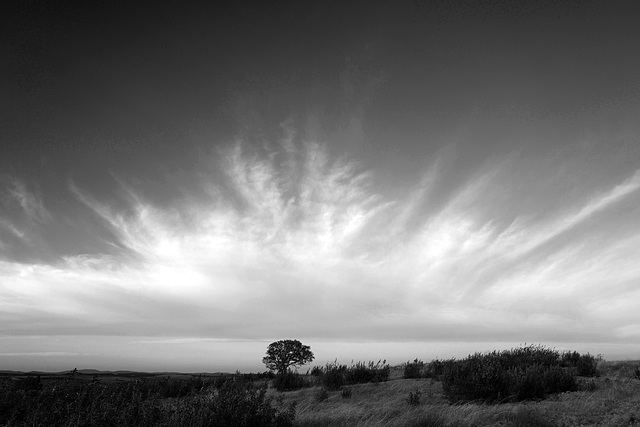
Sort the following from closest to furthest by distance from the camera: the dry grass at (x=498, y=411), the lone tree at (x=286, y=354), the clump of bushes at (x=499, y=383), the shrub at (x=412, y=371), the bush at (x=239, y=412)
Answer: the bush at (x=239, y=412) → the dry grass at (x=498, y=411) → the clump of bushes at (x=499, y=383) → the shrub at (x=412, y=371) → the lone tree at (x=286, y=354)

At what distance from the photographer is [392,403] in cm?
1031

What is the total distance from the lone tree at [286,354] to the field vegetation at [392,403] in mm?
35400

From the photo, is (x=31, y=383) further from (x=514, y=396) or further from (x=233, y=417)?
(x=514, y=396)

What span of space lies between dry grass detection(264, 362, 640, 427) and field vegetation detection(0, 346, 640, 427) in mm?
19

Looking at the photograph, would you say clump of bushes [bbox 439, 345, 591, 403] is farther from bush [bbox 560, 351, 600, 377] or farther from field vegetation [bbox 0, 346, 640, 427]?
bush [bbox 560, 351, 600, 377]

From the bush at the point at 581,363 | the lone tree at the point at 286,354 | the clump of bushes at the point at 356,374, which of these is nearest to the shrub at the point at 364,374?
the clump of bushes at the point at 356,374

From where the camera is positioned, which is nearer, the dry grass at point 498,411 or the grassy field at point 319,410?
the grassy field at point 319,410

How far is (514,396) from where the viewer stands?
9.83 metres

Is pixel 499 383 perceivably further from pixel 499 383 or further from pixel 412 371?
pixel 412 371

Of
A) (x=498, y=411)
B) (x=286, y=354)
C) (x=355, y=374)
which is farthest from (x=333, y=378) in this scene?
(x=286, y=354)

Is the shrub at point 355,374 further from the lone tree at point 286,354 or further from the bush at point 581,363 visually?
the lone tree at point 286,354

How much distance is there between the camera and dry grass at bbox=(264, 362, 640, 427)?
7.26m

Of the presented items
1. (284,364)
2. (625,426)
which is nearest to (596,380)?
(625,426)

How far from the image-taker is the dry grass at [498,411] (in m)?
7.26
